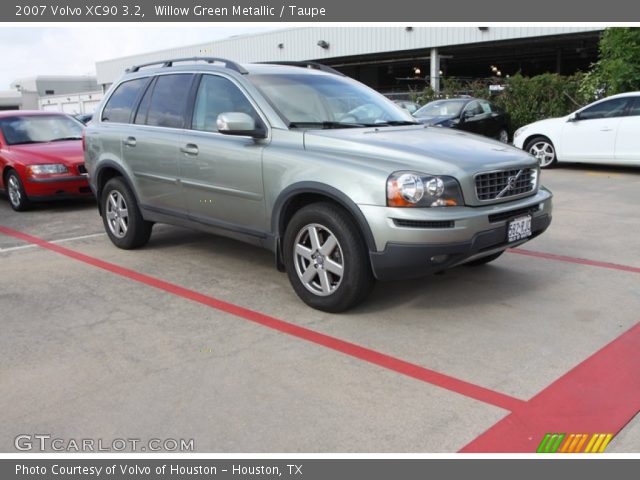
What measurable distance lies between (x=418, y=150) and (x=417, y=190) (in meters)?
0.43

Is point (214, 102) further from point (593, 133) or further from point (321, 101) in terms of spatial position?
point (593, 133)

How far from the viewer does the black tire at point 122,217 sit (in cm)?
636

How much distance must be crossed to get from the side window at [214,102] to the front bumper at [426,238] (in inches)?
64.4

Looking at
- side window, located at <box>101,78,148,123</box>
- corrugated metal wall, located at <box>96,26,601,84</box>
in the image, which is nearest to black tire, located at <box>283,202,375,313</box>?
side window, located at <box>101,78,148,123</box>

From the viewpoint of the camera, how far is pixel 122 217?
657 cm

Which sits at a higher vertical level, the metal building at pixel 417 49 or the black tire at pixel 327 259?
the metal building at pixel 417 49

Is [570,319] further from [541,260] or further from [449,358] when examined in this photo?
[541,260]

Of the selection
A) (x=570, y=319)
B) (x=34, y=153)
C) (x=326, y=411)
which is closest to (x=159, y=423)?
(x=326, y=411)

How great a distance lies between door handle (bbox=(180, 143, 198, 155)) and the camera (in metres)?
5.40

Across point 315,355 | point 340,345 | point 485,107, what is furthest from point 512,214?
point 485,107

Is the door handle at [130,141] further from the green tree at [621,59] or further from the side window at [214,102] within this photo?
the green tree at [621,59]

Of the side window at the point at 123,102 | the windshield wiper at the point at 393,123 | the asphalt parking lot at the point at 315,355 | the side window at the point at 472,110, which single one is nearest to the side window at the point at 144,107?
the side window at the point at 123,102

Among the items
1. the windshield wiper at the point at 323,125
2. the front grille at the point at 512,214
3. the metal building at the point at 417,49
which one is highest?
the metal building at the point at 417,49

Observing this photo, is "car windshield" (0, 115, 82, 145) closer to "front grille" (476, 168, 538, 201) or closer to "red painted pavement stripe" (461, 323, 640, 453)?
"front grille" (476, 168, 538, 201)
